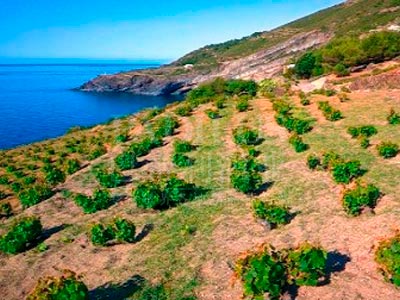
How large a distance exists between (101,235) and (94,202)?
5.65 metres

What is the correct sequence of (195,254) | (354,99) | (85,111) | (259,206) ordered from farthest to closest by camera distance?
(85,111)
(354,99)
(259,206)
(195,254)

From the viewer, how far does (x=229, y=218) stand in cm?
2225

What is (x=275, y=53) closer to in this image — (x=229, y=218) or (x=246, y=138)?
(x=246, y=138)

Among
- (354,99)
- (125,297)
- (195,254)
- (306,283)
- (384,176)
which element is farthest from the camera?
(354,99)

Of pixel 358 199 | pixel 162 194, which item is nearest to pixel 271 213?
pixel 358 199

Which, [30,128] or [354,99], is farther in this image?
[30,128]

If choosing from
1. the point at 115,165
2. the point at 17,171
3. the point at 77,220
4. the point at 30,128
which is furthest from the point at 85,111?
the point at 77,220

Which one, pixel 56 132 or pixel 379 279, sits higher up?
pixel 379 279

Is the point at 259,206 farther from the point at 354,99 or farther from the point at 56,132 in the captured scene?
the point at 56,132

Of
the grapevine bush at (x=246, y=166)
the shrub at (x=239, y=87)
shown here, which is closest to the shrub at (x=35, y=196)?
the grapevine bush at (x=246, y=166)

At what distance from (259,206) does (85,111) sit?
12189 centimetres

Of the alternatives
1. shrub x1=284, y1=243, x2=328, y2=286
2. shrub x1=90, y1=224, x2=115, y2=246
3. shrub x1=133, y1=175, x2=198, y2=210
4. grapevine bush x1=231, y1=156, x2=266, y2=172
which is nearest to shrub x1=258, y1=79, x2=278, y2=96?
grapevine bush x1=231, y1=156, x2=266, y2=172

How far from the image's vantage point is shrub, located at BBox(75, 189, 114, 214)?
25594 millimetres

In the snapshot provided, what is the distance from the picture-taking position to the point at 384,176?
24.2 meters
